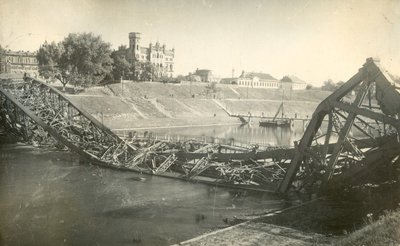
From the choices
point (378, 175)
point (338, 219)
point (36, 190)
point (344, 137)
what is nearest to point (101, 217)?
point (36, 190)

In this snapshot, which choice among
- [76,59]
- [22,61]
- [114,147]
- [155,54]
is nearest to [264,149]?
[114,147]

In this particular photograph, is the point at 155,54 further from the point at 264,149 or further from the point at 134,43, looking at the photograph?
the point at 264,149

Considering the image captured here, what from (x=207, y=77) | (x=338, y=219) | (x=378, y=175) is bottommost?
(x=338, y=219)

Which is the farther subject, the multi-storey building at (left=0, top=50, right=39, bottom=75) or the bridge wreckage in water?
the multi-storey building at (left=0, top=50, right=39, bottom=75)

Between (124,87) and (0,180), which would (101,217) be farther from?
(124,87)

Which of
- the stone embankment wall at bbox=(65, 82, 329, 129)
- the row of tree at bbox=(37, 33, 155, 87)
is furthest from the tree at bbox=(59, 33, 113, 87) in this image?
the stone embankment wall at bbox=(65, 82, 329, 129)

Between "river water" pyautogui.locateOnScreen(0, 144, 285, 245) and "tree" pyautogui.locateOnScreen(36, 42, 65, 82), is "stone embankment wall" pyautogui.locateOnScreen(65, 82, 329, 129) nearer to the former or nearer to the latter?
"tree" pyautogui.locateOnScreen(36, 42, 65, 82)

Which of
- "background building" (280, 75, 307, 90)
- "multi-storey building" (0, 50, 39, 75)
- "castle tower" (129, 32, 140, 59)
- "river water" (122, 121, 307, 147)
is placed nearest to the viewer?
"river water" (122, 121, 307, 147)
